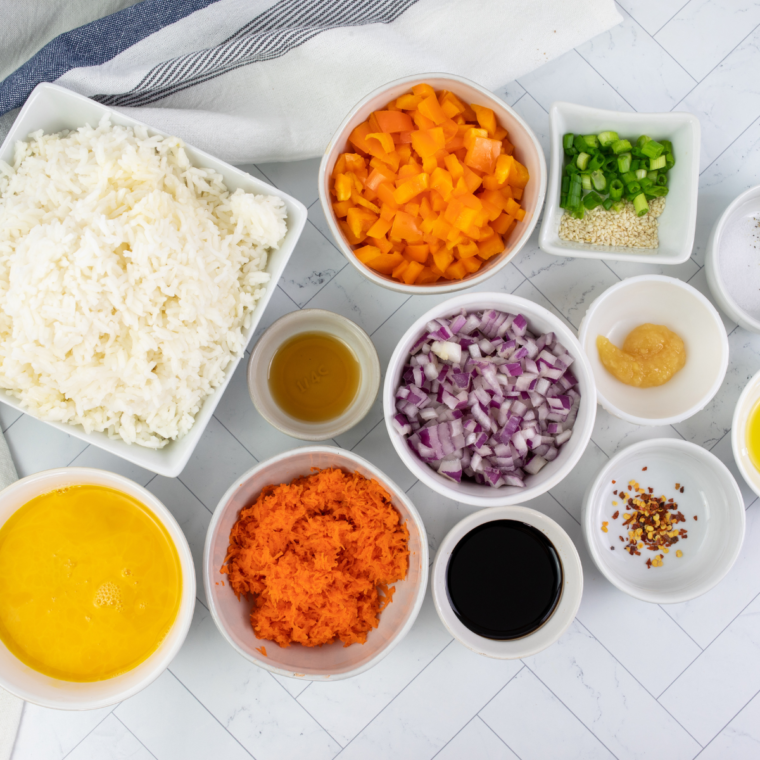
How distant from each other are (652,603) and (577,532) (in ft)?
1.01

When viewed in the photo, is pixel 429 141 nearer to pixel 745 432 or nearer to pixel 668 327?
pixel 668 327

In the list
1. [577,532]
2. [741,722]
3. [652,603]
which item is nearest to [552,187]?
[577,532]

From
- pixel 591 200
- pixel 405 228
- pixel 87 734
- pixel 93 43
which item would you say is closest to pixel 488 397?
pixel 405 228

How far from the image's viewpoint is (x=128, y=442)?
1.54 metres

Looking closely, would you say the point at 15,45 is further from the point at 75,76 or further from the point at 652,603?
the point at 652,603

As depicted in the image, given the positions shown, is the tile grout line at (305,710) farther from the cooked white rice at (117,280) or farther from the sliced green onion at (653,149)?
the sliced green onion at (653,149)

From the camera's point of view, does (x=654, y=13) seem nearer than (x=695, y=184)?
No

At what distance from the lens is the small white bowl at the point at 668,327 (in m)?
1.81

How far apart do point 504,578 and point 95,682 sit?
3.92 feet

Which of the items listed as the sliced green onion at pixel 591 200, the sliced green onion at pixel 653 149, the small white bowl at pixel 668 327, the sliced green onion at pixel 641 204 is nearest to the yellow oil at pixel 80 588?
the small white bowl at pixel 668 327

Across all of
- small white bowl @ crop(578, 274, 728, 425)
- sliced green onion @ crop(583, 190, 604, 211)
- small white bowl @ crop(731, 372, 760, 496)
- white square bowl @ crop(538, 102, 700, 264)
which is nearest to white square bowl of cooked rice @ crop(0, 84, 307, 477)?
white square bowl @ crop(538, 102, 700, 264)

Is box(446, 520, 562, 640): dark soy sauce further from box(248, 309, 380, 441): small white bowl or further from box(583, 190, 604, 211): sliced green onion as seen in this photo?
box(583, 190, 604, 211): sliced green onion

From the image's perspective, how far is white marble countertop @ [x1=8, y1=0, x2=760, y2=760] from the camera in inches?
75.2

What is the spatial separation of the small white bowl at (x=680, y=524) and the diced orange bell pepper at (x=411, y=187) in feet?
3.15
